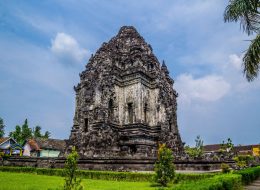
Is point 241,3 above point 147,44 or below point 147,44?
below

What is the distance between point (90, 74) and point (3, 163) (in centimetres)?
1362

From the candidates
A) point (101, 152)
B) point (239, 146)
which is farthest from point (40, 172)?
point (239, 146)

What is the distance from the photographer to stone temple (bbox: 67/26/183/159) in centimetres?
2294

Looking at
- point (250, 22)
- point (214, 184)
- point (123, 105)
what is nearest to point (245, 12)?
point (250, 22)

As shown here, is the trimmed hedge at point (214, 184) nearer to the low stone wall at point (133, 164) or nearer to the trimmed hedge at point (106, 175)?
the trimmed hedge at point (106, 175)

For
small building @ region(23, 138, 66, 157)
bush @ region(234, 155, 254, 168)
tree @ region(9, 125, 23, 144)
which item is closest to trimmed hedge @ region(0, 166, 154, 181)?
bush @ region(234, 155, 254, 168)

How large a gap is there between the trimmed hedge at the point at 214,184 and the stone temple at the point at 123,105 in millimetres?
12811

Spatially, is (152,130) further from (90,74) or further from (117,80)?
(90,74)

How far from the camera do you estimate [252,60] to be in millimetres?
10766

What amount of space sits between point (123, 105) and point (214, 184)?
19.8m

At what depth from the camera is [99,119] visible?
2372 centimetres

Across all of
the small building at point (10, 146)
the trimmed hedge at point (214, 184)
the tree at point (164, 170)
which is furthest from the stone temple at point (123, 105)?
the small building at point (10, 146)

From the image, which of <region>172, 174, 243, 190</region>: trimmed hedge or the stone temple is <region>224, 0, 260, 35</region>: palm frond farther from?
the stone temple

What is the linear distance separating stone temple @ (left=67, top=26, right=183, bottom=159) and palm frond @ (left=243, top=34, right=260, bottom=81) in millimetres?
12977
